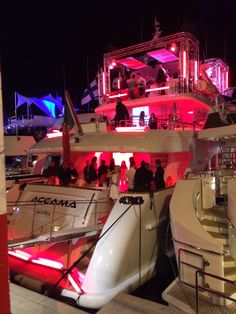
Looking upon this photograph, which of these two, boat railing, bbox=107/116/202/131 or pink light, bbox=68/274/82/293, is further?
boat railing, bbox=107/116/202/131

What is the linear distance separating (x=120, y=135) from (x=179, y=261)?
13.5 ft

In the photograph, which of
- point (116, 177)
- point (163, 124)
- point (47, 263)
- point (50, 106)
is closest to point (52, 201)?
point (47, 263)

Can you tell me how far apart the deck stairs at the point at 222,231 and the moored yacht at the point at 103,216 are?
106 centimetres

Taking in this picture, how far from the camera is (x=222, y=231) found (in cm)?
603

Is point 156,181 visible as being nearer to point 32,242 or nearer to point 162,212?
point 162,212

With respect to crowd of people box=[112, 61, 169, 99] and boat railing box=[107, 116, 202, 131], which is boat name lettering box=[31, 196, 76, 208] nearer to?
boat railing box=[107, 116, 202, 131]

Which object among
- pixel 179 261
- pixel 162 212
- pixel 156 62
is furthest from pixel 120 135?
pixel 156 62

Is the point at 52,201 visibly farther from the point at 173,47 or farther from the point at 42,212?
the point at 173,47

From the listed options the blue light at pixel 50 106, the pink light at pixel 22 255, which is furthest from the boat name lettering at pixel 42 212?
the blue light at pixel 50 106

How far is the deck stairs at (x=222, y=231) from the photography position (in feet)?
17.1

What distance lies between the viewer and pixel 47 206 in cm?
768

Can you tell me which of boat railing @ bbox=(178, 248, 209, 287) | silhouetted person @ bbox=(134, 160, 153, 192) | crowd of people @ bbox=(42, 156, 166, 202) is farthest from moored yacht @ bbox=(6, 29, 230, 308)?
boat railing @ bbox=(178, 248, 209, 287)

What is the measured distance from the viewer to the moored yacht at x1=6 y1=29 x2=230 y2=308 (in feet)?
19.3

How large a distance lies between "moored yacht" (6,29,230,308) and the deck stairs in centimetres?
106
